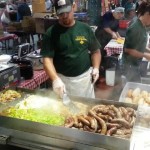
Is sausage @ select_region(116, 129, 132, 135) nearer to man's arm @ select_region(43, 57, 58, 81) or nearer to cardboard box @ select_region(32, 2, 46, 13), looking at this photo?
man's arm @ select_region(43, 57, 58, 81)

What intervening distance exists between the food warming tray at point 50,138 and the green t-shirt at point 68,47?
1404 millimetres

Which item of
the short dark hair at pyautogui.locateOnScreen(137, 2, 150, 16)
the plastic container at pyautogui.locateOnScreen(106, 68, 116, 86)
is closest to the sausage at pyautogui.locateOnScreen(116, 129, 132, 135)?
the short dark hair at pyautogui.locateOnScreen(137, 2, 150, 16)

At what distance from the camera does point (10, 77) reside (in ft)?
11.1

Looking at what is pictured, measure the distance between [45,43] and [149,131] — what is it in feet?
5.89

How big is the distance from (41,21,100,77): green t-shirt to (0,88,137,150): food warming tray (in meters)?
1.40

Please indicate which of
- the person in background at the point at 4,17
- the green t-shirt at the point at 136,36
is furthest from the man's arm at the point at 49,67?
the person in background at the point at 4,17

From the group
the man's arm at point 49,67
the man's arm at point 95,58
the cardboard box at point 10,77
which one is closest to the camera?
the man's arm at point 49,67

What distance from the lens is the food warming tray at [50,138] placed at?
1626mm

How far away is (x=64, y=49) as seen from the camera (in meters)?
3.14

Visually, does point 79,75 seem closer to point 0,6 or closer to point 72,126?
point 72,126

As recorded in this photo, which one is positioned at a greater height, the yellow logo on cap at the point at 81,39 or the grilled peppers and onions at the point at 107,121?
the yellow logo on cap at the point at 81,39

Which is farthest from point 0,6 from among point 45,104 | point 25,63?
point 45,104

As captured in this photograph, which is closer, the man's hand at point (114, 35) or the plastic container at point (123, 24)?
the man's hand at point (114, 35)

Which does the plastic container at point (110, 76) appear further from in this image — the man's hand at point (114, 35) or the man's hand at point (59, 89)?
the man's hand at point (59, 89)
